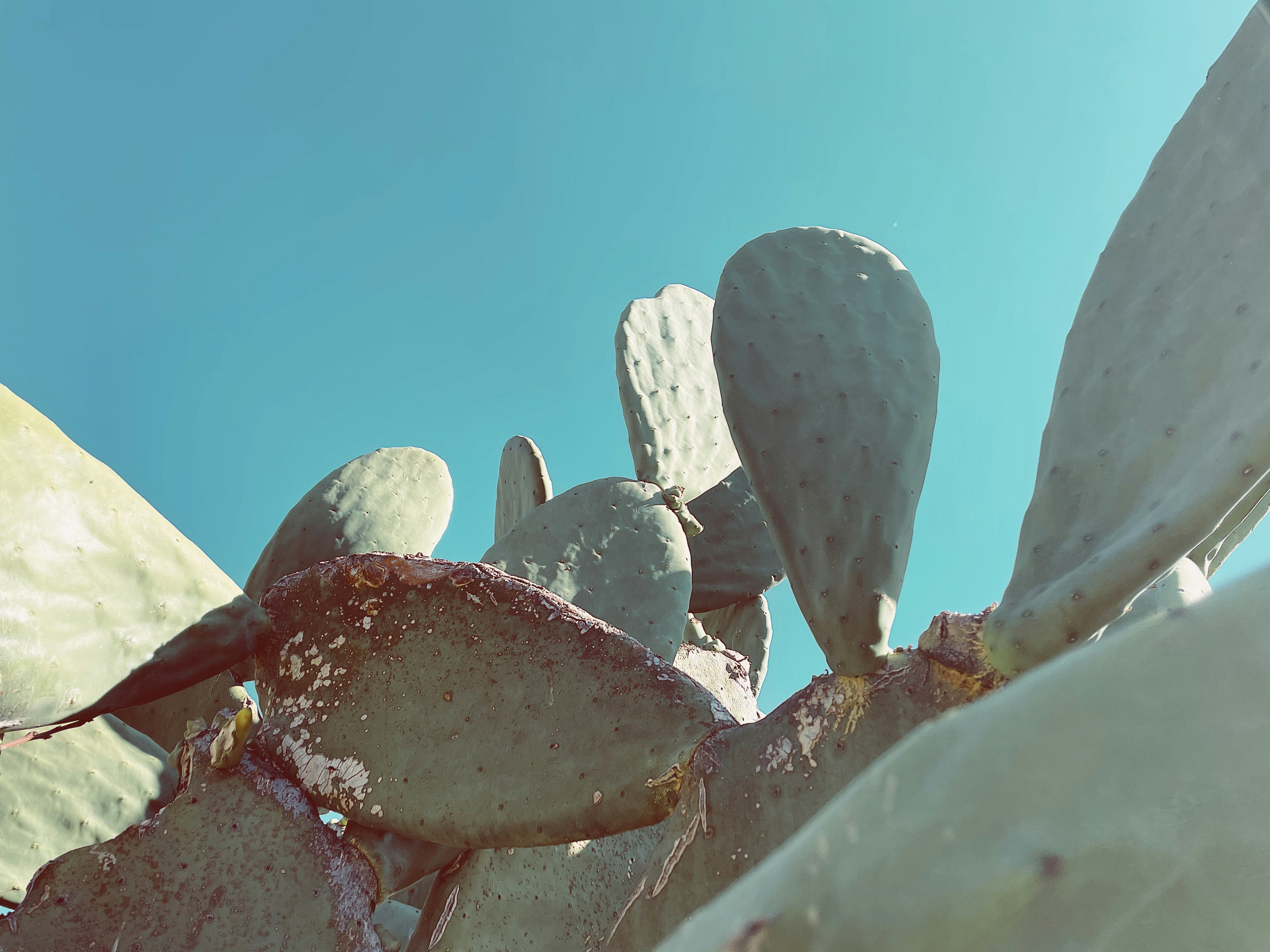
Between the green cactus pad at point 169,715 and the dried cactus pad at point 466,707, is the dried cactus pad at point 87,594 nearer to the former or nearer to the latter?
the dried cactus pad at point 466,707

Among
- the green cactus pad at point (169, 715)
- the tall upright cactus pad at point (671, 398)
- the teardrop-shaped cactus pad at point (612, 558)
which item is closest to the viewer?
the teardrop-shaped cactus pad at point (612, 558)

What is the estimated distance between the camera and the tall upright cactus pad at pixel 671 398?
196 cm

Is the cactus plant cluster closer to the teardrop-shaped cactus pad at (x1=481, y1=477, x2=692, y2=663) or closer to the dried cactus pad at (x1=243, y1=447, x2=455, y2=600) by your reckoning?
the teardrop-shaped cactus pad at (x1=481, y1=477, x2=692, y2=663)

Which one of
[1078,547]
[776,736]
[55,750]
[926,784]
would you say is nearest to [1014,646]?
[1078,547]

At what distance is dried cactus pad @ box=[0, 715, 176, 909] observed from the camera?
1.43 m

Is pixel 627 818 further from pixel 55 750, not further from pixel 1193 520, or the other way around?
pixel 55 750

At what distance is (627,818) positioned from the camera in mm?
1006

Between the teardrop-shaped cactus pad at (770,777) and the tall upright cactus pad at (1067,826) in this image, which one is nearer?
the tall upright cactus pad at (1067,826)

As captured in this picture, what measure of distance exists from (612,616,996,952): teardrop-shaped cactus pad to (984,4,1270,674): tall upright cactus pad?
0.11 meters

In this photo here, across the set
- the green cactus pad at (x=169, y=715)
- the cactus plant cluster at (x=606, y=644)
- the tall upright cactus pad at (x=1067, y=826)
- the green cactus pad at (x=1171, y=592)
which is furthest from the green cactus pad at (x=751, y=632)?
the tall upright cactus pad at (x=1067, y=826)

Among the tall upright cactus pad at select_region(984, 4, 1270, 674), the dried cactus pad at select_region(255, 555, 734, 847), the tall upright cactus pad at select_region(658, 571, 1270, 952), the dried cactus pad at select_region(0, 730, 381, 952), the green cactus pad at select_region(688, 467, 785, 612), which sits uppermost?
the green cactus pad at select_region(688, 467, 785, 612)

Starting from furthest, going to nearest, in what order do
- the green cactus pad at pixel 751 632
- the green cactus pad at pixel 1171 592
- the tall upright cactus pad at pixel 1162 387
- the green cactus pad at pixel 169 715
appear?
the green cactus pad at pixel 751 632
the green cactus pad at pixel 169 715
the green cactus pad at pixel 1171 592
the tall upright cactus pad at pixel 1162 387

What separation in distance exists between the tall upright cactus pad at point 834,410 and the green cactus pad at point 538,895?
54 centimetres

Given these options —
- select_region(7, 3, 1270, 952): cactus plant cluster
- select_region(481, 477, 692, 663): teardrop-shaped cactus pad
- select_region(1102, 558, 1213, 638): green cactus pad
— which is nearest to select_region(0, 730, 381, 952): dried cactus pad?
select_region(7, 3, 1270, 952): cactus plant cluster
